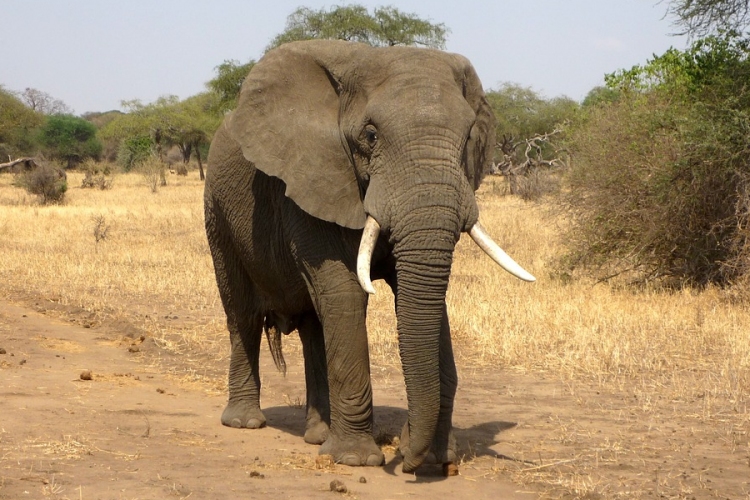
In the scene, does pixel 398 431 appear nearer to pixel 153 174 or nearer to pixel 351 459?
pixel 351 459

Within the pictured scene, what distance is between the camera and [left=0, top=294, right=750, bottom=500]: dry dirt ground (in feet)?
16.1

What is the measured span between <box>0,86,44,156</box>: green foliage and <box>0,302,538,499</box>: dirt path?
3520cm

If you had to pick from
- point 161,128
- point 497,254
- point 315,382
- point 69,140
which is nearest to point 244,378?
point 315,382

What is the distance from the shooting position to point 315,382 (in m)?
6.17

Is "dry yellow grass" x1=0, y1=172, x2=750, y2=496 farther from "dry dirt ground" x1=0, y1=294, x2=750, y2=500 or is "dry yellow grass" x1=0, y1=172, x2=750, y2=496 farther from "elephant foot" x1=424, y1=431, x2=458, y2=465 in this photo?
"elephant foot" x1=424, y1=431, x2=458, y2=465

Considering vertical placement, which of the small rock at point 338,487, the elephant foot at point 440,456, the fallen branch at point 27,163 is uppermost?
the fallen branch at point 27,163

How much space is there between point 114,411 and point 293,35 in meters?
26.1

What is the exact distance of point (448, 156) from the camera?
4664 mm

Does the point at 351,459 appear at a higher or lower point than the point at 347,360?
lower

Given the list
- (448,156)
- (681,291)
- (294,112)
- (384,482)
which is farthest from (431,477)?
(681,291)

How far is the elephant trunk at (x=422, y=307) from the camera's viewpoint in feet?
15.0

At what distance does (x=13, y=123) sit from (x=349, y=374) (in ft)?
129

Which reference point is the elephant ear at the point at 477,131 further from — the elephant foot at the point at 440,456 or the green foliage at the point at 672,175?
the green foliage at the point at 672,175

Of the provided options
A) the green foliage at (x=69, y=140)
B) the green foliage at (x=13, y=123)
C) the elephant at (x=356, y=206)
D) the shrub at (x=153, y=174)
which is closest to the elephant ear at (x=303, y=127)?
the elephant at (x=356, y=206)
